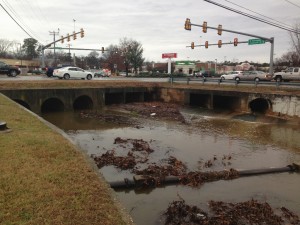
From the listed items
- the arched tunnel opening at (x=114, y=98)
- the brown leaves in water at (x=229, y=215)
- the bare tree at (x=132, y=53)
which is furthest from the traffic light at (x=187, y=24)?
the bare tree at (x=132, y=53)

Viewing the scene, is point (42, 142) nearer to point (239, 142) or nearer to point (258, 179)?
point (258, 179)

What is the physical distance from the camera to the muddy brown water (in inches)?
346

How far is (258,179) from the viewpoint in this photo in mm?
10578

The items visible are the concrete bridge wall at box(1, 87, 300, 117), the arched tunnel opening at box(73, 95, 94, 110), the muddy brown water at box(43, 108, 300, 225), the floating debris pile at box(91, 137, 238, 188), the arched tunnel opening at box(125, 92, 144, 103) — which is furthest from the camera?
the arched tunnel opening at box(125, 92, 144, 103)

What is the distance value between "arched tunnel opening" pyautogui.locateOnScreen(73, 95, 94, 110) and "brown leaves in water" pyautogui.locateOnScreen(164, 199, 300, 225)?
2447cm

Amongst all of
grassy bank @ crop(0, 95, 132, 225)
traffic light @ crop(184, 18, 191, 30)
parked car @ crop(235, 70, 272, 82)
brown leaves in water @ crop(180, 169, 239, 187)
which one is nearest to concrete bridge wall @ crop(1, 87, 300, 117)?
traffic light @ crop(184, 18, 191, 30)

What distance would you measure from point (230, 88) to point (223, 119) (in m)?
6.23

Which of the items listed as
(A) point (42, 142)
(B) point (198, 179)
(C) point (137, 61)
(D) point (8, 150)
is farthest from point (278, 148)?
(C) point (137, 61)

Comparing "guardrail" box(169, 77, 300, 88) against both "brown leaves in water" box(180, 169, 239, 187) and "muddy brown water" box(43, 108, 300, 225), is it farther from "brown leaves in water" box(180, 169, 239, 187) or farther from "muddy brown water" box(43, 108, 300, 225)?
"brown leaves in water" box(180, 169, 239, 187)

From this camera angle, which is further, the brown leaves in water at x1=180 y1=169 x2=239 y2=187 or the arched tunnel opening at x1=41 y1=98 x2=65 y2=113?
the arched tunnel opening at x1=41 y1=98 x2=65 y2=113

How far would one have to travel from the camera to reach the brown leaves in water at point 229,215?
7290 mm

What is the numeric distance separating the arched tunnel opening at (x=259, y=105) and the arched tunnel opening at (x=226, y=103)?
136 cm

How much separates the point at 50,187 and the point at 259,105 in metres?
26.7

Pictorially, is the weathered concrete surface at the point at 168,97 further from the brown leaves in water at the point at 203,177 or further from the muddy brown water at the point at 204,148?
the brown leaves in water at the point at 203,177
